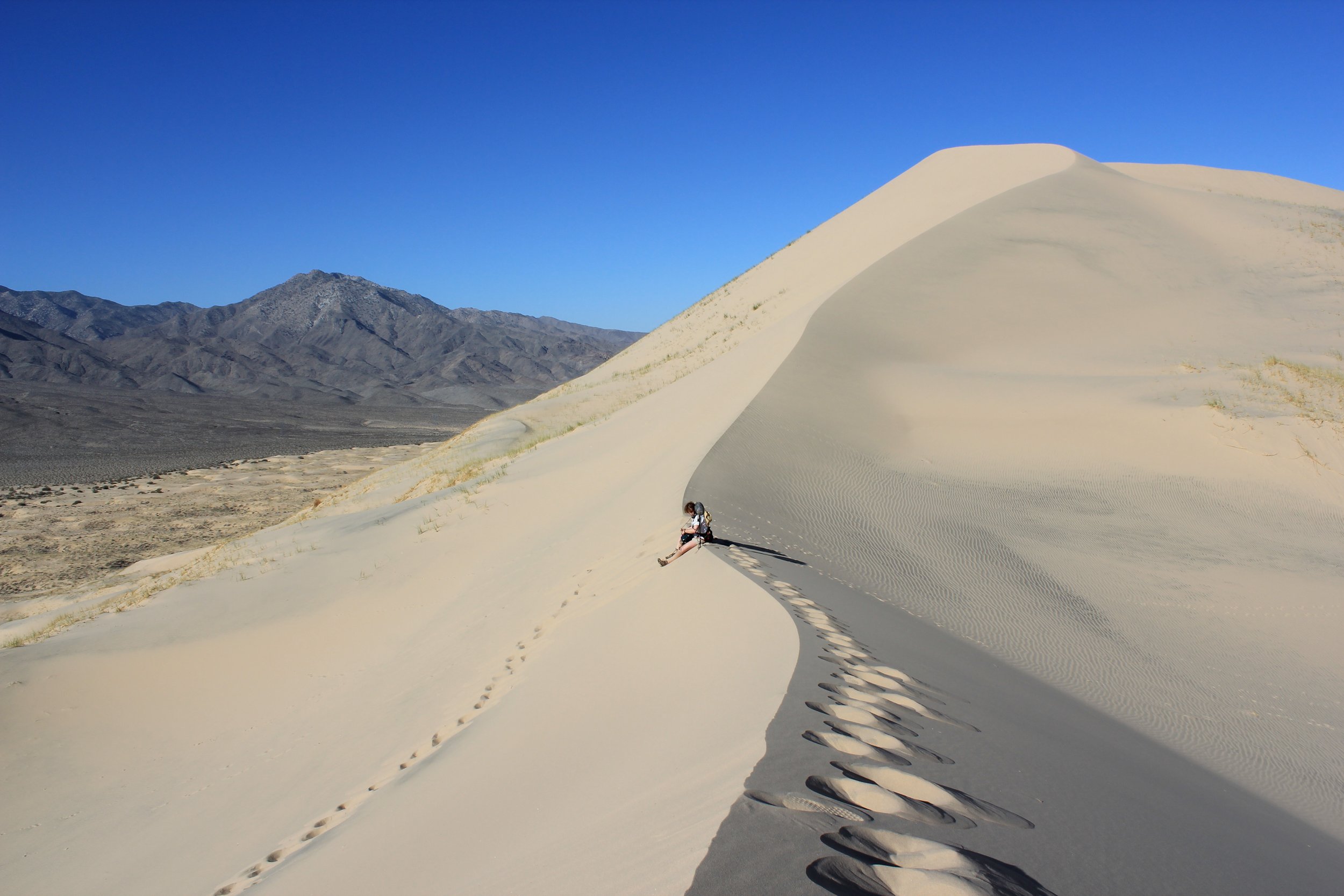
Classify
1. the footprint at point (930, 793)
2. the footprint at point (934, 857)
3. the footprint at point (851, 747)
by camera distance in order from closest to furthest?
the footprint at point (934, 857) → the footprint at point (930, 793) → the footprint at point (851, 747)

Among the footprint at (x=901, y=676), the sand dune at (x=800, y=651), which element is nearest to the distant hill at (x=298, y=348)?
the sand dune at (x=800, y=651)

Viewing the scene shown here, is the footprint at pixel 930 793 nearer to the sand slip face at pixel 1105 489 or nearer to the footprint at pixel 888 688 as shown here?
the sand slip face at pixel 1105 489

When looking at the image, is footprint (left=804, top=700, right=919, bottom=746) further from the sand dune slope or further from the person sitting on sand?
the person sitting on sand

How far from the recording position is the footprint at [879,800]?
2611 millimetres

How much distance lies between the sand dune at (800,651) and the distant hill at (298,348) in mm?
83030

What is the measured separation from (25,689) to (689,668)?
6464mm

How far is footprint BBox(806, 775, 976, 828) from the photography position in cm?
261

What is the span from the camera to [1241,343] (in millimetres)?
13906

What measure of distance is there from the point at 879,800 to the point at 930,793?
10.6 inches

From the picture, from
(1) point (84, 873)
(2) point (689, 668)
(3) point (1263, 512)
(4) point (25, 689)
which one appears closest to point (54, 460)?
(4) point (25, 689)

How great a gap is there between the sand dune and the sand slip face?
49mm

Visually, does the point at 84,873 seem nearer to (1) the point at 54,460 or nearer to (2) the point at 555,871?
(2) the point at 555,871

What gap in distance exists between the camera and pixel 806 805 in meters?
2.56

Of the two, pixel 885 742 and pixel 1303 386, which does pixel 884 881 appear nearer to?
pixel 885 742
